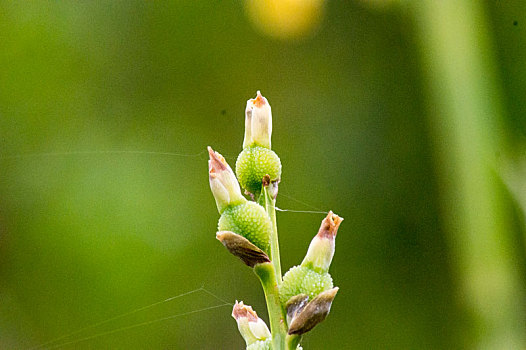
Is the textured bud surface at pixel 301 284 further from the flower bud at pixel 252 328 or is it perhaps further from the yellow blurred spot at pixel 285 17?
the yellow blurred spot at pixel 285 17

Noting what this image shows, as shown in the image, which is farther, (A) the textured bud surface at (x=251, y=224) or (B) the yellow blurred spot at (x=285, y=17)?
(B) the yellow blurred spot at (x=285, y=17)

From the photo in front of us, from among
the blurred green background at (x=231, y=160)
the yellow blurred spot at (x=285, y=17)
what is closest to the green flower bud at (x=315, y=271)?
the blurred green background at (x=231, y=160)

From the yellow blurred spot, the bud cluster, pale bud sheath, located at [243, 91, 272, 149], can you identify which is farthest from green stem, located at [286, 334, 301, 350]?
the yellow blurred spot

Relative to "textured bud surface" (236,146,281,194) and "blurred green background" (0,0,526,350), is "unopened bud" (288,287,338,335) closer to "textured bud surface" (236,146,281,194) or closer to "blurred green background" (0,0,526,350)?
"textured bud surface" (236,146,281,194)

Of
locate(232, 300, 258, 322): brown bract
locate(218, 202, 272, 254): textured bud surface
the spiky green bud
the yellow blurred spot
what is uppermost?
the yellow blurred spot

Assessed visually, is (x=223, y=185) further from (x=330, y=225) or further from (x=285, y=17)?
(x=285, y=17)

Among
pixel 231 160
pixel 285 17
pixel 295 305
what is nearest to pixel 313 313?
pixel 295 305
